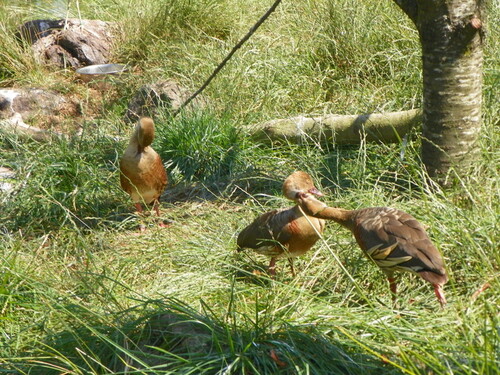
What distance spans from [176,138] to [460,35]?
2915mm

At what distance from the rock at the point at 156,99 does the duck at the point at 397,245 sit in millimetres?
3701

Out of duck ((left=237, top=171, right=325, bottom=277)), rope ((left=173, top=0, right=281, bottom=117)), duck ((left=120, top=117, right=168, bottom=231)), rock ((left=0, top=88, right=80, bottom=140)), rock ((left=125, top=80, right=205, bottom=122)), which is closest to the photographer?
duck ((left=237, top=171, right=325, bottom=277))

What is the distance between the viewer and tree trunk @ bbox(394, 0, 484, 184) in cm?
493

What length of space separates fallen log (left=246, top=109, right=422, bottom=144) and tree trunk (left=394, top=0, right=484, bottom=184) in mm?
765

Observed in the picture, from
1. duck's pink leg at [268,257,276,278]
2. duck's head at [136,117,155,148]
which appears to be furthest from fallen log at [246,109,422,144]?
duck's pink leg at [268,257,276,278]

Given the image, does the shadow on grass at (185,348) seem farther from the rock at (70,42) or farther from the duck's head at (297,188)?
the rock at (70,42)

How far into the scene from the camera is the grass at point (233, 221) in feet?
11.1

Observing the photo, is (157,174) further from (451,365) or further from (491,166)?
(451,365)

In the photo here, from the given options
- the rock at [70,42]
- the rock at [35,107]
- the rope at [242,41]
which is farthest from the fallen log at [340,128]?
the rock at [70,42]

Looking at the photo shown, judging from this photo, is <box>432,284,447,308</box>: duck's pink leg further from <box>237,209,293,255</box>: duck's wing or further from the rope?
the rope

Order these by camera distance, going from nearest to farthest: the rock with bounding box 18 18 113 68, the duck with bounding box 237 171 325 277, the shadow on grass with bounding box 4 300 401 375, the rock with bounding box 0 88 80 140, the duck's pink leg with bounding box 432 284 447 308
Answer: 1. the shadow on grass with bounding box 4 300 401 375
2. the duck's pink leg with bounding box 432 284 447 308
3. the duck with bounding box 237 171 325 277
4. the rock with bounding box 0 88 80 140
5. the rock with bounding box 18 18 113 68

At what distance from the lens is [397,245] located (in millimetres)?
3854

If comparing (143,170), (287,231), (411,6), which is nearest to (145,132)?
(143,170)

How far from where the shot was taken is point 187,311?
3572mm
